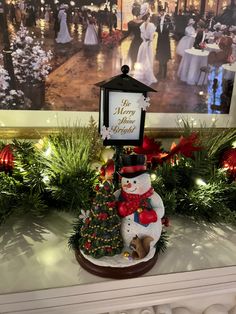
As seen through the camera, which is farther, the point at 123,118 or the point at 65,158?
the point at 65,158

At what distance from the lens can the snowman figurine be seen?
2.07ft

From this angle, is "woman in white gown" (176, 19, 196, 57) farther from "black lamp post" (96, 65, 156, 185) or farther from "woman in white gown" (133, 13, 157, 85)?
"black lamp post" (96, 65, 156, 185)

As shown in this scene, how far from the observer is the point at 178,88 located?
3.40 ft

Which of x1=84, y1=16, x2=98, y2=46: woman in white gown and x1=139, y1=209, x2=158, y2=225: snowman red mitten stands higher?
x1=84, y1=16, x2=98, y2=46: woman in white gown

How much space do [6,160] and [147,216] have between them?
1.51ft

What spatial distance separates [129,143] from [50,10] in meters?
0.50

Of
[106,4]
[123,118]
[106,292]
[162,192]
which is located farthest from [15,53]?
[106,292]

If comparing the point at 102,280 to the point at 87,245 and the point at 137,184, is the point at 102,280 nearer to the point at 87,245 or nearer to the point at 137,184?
the point at 87,245

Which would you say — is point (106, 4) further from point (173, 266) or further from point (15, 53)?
point (173, 266)

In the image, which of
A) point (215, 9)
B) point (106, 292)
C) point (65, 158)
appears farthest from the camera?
point (215, 9)

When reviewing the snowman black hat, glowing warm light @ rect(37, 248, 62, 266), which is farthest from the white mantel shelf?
the snowman black hat

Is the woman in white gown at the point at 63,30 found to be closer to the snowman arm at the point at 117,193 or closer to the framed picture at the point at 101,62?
the framed picture at the point at 101,62

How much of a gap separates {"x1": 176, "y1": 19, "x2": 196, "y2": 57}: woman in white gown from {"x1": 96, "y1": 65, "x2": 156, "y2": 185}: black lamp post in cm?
42

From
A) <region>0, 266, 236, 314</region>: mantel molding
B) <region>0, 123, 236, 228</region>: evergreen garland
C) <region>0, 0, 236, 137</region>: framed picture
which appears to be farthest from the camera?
<region>0, 0, 236, 137</region>: framed picture
